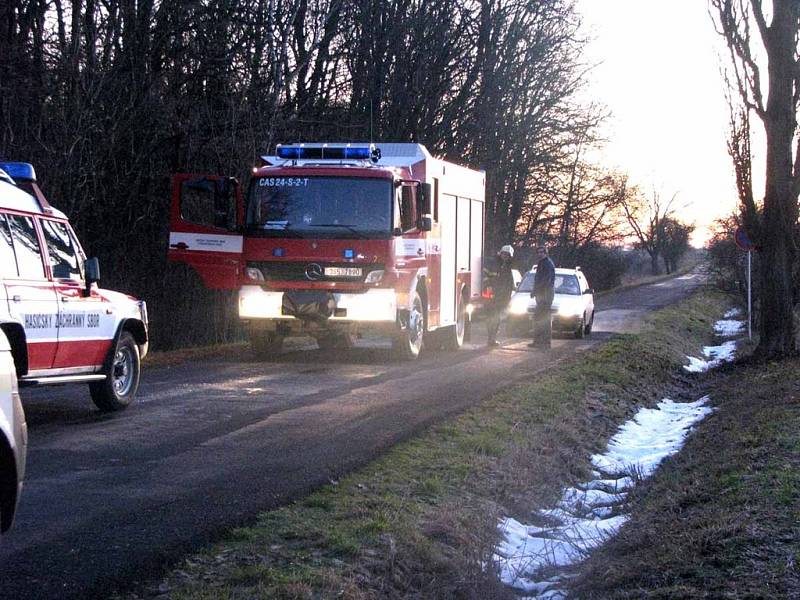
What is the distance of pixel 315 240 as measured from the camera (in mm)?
16328

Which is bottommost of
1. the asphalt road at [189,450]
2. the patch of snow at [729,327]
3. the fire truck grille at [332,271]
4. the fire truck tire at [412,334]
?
the patch of snow at [729,327]

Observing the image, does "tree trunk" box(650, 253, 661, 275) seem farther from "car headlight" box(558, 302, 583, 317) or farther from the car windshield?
"car headlight" box(558, 302, 583, 317)

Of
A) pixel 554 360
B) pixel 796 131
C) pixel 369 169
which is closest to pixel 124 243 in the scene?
pixel 369 169

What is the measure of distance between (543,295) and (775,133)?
17.9 feet

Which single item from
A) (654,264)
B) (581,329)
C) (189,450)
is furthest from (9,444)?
(654,264)

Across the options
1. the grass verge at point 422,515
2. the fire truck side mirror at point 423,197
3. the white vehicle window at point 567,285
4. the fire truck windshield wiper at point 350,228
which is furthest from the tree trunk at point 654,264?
the grass verge at point 422,515

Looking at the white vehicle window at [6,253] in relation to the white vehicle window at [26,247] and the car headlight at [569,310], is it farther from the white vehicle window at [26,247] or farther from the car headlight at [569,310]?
the car headlight at [569,310]

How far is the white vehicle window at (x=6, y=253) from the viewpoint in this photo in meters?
9.54

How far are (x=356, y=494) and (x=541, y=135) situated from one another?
1247 inches

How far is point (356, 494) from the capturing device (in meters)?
7.66

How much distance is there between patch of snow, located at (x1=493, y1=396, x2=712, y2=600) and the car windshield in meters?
12.0

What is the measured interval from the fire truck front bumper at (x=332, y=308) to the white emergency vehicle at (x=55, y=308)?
15.0 ft

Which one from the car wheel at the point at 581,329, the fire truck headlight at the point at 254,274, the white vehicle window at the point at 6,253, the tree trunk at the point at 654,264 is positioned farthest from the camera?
the tree trunk at the point at 654,264

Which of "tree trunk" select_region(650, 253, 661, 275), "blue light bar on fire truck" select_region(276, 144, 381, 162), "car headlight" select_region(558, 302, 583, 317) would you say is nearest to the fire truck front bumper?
"blue light bar on fire truck" select_region(276, 144, 381, 162)
